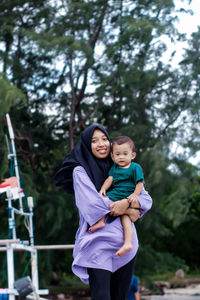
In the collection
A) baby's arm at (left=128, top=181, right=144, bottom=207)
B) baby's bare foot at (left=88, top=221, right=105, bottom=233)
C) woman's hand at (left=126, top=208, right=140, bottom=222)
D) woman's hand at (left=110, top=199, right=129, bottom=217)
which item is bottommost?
baby's bare foot at (left=88, top=221, right=105, bottom=233)

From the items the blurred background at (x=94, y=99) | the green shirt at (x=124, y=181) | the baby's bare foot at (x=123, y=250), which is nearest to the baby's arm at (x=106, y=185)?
the green shirt at (x=124, y=181)

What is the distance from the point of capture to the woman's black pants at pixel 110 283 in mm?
Result: 2258

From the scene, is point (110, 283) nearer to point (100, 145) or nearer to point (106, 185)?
point (106, 185)

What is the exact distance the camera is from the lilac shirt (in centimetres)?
230

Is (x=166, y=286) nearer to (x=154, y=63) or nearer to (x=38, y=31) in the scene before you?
(x=154, y=63)

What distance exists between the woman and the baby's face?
92 mm

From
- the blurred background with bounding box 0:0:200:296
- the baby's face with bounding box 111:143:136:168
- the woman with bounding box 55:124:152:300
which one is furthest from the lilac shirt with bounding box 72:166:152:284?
the blurred background with bounding box 0:0:200:296

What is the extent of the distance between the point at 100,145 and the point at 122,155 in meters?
0.14

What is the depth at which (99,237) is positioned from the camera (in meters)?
2.32

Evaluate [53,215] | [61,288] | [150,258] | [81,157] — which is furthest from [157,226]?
[81,157]

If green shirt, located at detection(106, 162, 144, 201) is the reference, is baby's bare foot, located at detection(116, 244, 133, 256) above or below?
below

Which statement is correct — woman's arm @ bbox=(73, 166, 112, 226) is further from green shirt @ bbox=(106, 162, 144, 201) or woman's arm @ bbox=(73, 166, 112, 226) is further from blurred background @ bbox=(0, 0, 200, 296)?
blurred background @ bbox=(0, 0, 200, 296)

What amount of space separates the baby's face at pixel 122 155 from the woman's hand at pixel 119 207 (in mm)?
182

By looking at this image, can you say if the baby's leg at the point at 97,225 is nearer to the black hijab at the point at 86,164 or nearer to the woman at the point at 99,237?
the woman at the point at 99,237
